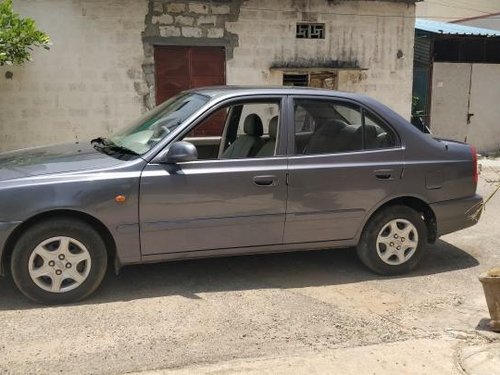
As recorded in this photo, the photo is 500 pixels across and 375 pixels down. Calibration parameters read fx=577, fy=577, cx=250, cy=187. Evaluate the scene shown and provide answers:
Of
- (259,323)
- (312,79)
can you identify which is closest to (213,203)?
(259,323)

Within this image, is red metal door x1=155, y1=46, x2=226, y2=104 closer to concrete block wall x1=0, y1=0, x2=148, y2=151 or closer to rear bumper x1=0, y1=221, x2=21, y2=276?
concrete block wall x1=0, y1=0, x2=148, y2=151

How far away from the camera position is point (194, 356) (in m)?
3.65

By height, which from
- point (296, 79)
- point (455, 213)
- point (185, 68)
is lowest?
point (455, 213)

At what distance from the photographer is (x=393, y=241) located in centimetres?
521

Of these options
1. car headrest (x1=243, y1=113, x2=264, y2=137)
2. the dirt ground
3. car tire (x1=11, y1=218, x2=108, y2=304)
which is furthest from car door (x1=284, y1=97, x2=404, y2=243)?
car tire (x1=11, y1=218, x2=108, y2=304)

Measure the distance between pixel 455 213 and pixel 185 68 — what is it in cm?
693

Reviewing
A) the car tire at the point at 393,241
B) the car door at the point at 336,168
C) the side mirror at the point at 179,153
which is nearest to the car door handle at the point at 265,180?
the car door at the point at 336,168

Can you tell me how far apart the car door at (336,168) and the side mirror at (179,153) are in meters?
0.88

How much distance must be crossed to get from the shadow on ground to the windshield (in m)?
1.14

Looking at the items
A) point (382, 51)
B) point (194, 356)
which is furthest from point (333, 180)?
point (382, 51)

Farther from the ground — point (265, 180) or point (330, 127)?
point (330, 127)

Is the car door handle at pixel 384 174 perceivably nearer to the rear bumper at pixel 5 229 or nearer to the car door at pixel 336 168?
the car door at pixel 336 168

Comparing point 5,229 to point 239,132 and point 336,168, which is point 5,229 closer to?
point 239,132

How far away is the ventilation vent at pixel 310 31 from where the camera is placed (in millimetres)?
11594
